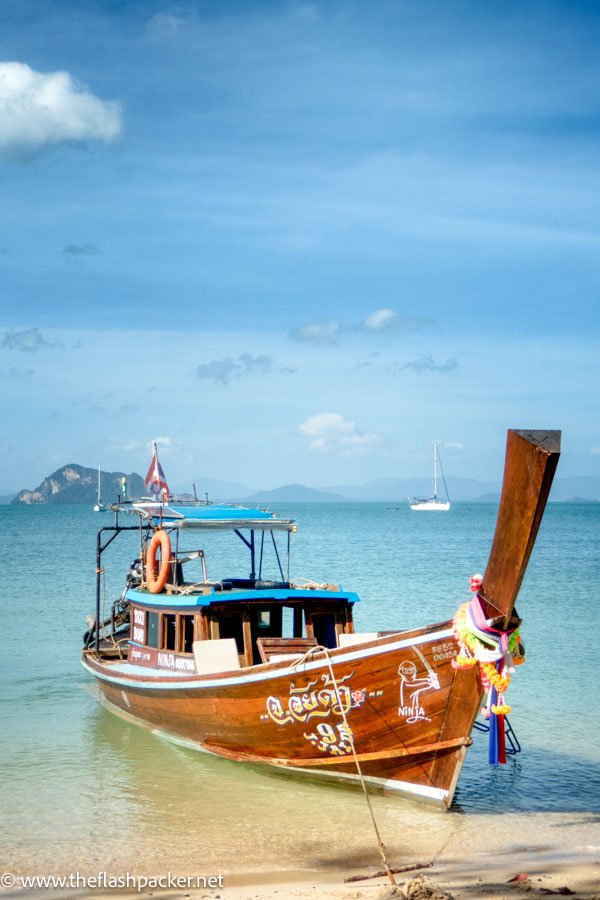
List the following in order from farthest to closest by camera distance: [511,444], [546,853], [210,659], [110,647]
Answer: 1. [110,647]
2. [210,659]
3. [546,853]
4. [511,444]

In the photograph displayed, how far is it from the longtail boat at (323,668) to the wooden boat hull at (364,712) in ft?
0.06

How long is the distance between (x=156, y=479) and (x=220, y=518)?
401cm

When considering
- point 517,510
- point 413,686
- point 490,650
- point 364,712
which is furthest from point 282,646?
point 517,510

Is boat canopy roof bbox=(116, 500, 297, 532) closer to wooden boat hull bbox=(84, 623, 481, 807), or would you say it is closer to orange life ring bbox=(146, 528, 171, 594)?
orange life ring bbox=(146, 528, 171, 594)

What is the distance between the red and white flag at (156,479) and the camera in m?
18.6

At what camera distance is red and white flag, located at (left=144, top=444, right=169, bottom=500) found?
18594 mm

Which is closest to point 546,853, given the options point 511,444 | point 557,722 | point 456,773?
point 456,773

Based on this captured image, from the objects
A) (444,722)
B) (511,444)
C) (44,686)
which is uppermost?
(511,444)

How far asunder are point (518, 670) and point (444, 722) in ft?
32.8

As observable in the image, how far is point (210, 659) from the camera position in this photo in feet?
43.8

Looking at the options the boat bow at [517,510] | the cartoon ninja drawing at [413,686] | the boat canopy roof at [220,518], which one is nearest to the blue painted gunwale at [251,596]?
the boat canopy roof at [220,518]

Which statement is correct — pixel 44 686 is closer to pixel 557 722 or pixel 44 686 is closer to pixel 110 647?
pixel 110 647

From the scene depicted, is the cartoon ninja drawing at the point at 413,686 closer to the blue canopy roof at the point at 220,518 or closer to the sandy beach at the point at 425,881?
the sandy beach at the point at 425,881

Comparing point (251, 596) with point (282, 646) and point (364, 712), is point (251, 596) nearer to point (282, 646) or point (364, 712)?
point (282, 646)
